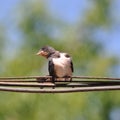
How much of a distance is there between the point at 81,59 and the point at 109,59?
1.48 ft

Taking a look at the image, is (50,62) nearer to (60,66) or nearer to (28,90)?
(60,66)

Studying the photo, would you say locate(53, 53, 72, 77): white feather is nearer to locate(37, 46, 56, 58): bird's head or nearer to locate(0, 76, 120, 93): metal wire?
locate(37, 46, 56, 58): bird's head

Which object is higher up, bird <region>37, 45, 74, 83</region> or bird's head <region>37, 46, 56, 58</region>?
bird's head <region>37, 46, 56, 58</region>

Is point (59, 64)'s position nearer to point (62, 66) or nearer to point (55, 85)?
point (62, 66)

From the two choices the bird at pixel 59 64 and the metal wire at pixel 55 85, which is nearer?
the metal wire at pixel 55 85

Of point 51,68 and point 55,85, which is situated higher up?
point 55,85

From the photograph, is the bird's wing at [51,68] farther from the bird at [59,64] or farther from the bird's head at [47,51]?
the bird's head at [47,51]

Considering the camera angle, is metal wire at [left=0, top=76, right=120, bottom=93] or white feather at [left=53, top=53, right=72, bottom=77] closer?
metal wire at [left=0, top=76, right=120, bottom=93]

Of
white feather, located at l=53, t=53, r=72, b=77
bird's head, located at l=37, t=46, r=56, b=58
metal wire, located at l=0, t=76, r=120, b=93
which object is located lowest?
white feather, located at l=53, t=53, r=72, b=77

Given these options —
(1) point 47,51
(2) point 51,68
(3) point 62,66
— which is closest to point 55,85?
(2) point 51,68

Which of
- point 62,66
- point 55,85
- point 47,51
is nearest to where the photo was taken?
point 55,85

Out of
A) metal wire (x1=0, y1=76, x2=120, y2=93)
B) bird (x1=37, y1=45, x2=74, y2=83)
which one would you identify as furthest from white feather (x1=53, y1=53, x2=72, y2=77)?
metal wire (x1=0, y1=76, x2=120, y2=93)

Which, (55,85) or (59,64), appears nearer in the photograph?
(55,85)

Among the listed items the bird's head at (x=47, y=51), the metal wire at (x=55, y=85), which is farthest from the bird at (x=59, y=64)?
the metal wire at (x=55, y=85)
